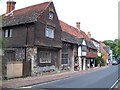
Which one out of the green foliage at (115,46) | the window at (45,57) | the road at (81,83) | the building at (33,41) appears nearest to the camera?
the road at (81,83)

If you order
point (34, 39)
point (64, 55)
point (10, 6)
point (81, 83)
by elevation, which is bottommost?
point (81, 83)

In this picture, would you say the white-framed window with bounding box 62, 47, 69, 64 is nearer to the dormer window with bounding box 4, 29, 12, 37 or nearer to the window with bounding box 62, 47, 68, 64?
the window with bounding box 62, 47, 68, 64

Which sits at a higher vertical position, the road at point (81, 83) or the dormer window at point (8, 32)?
the dormer window at point (8, 32)

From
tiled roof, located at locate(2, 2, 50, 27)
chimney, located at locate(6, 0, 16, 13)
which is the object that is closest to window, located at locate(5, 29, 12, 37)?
tiled roof, located at locate(2, 2, 50, 27)

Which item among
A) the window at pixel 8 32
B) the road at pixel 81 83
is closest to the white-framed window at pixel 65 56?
the window at pixel 8 32

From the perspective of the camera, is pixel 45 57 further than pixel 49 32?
No

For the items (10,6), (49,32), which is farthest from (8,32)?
(10,6)

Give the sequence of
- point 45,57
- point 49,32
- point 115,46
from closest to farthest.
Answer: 1. point 45,57
2. point 49,32
3. point 115,46

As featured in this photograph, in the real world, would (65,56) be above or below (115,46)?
below

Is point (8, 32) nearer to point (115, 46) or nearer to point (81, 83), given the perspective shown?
point (81, 83)

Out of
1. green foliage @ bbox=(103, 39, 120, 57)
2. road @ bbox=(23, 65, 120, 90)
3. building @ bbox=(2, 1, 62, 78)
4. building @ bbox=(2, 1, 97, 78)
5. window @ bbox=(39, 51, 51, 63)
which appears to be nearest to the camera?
road @ bbox=(23, 65, 120, 90)

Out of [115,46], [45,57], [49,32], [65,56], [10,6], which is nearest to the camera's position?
[45,57]

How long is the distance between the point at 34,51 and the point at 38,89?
1381 cm

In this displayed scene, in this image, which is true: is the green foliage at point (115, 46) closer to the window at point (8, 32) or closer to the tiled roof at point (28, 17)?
the tiled roof at point (28, 17)
